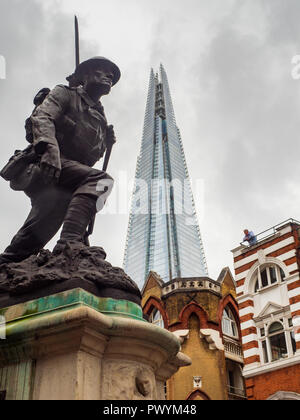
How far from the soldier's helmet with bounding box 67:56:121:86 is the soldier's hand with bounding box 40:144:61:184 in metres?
1.35

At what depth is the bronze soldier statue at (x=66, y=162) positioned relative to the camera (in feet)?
14.2

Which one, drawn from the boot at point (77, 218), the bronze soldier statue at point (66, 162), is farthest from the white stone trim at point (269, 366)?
the boot at point (77, 218)

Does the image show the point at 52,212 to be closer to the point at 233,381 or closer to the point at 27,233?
the point at 27,233

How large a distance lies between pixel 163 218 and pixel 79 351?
87.9m

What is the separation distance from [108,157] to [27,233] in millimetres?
1350

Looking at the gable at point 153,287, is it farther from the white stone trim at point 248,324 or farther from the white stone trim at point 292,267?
the white stone trim at point 292,267

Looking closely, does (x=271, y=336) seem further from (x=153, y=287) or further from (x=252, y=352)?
(x=153, y=287)

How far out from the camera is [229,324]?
29.1m

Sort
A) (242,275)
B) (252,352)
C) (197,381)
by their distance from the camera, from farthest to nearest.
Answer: (197,381) → (242,275) → (252,352)

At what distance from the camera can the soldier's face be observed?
519cm

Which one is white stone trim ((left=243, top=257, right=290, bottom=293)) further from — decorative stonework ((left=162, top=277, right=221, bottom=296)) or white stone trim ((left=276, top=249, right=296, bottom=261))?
decorative stonework ((left=162, top=277, right=221, bottom=296))

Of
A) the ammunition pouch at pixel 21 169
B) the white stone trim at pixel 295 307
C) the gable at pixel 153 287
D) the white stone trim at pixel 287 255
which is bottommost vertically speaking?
the ammunition pouch at pixel 21 169

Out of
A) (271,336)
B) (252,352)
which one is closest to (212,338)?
(252,352)

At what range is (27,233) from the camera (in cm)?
462
